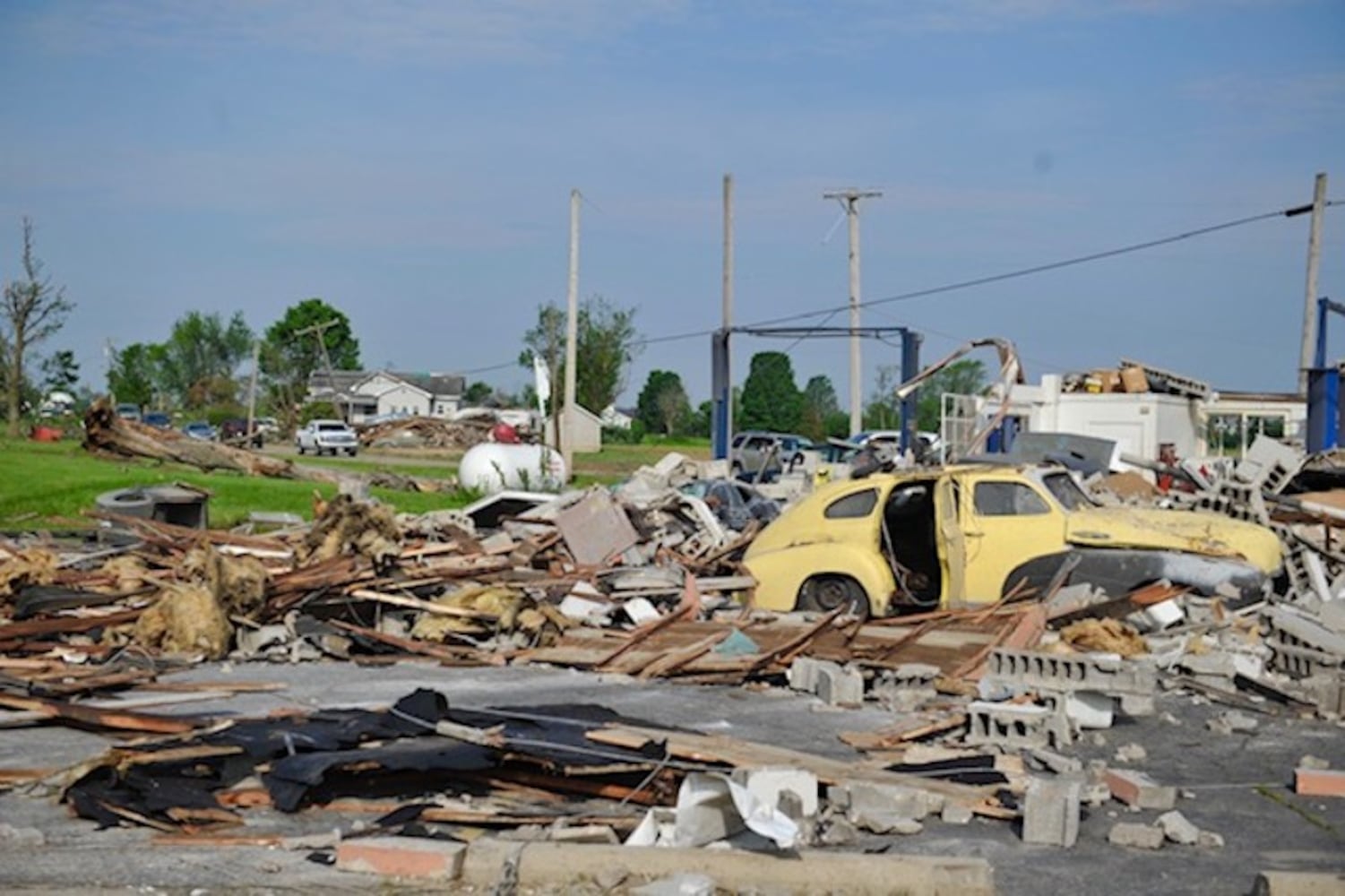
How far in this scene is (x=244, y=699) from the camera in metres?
11.6

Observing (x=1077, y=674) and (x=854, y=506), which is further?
(x=854, y=506)

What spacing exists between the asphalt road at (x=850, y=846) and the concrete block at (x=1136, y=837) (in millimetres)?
56

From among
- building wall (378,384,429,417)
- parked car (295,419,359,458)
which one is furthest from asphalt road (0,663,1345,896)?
building wall (378,384,429,417)

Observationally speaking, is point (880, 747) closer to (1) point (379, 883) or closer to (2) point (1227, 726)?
(2) point (1227, 726)

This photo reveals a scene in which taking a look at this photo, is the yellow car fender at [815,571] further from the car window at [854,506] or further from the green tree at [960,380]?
the green tree at [960,380]

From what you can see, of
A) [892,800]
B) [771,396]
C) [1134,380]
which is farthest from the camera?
[771,396]

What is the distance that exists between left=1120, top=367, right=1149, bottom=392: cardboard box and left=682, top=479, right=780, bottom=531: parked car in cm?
1574

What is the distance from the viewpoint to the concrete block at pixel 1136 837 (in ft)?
25.5

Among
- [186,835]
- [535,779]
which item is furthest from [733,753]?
[186,835]

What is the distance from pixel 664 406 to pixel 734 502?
77.9 metres

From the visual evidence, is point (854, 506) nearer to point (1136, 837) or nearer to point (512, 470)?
point (1136, 837)

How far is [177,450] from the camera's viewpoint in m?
42.1

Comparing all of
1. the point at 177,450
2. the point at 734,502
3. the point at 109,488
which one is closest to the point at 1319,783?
the point at 734,502

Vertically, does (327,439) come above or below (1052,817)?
above
